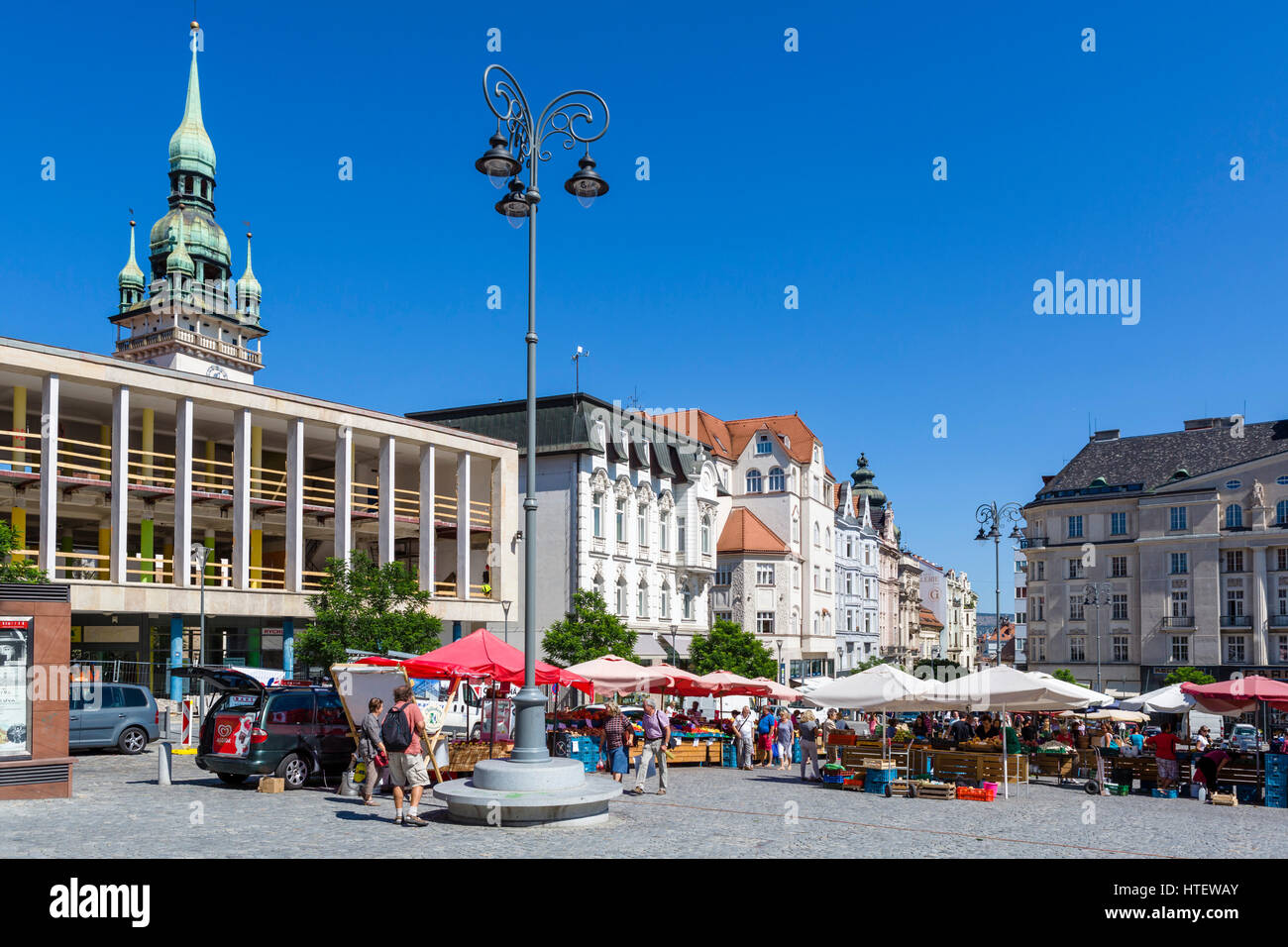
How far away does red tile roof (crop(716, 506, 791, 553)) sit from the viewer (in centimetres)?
6894

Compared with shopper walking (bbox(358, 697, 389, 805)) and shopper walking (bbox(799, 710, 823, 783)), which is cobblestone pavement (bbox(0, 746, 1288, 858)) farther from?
shopper walking (bbox(799, 710, 823, 783))

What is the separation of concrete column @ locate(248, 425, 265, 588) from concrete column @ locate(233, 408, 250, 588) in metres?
1.14

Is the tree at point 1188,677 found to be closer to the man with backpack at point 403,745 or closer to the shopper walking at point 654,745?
the shopper walking at point 654,745

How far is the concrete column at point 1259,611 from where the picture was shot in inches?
3022

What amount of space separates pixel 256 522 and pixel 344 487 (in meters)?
3.83

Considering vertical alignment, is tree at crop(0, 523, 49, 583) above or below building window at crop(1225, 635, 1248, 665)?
above

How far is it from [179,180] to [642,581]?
3532 inches

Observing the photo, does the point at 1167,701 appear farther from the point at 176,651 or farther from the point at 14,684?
the point at 176,651

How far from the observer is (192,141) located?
119 meters

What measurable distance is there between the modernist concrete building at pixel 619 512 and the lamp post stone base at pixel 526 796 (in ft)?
97.2

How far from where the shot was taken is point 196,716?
3291cm

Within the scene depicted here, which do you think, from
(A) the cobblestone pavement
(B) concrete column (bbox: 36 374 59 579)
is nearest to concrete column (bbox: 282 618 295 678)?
(B) concrete column (bbox: 36 374 59 579)
